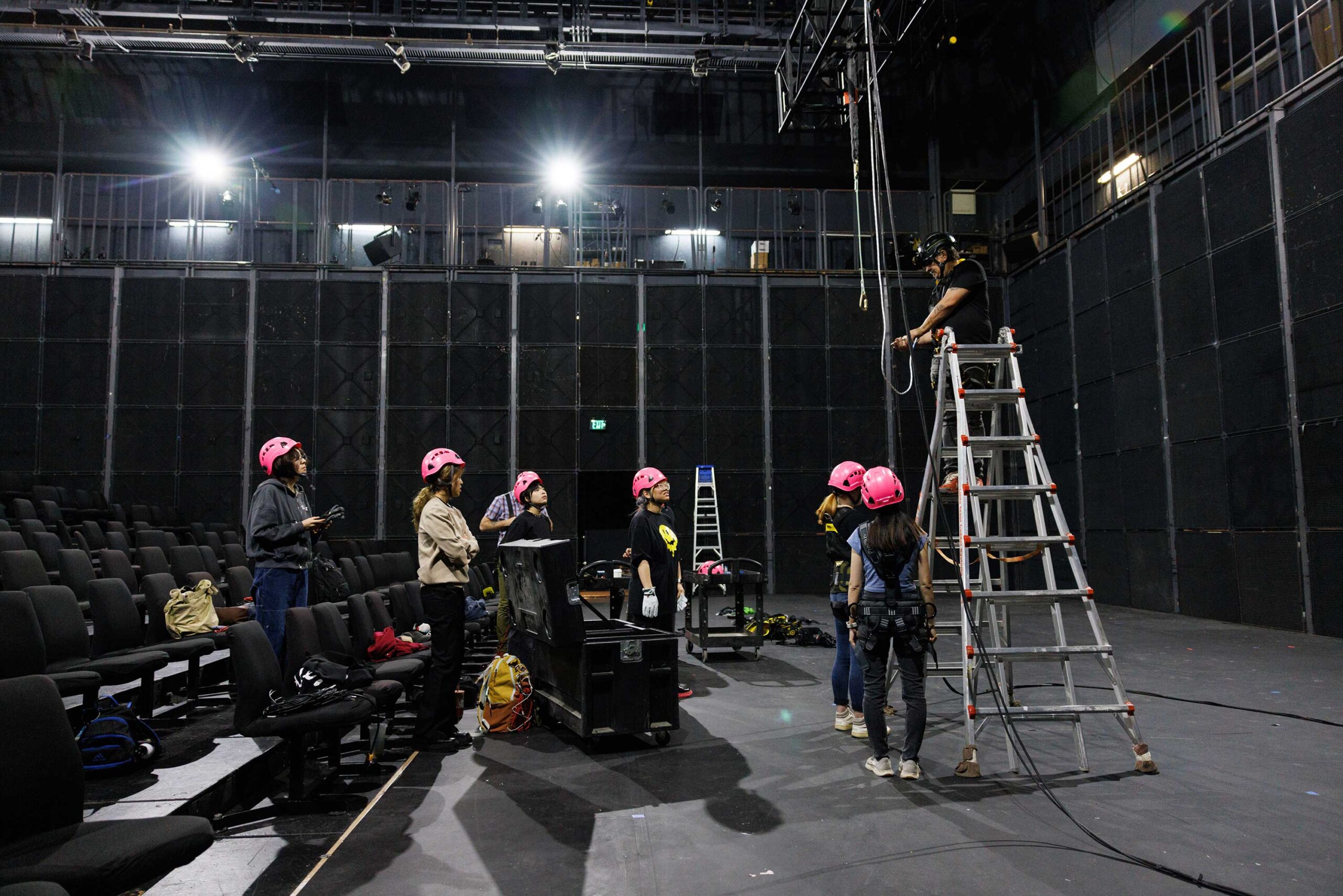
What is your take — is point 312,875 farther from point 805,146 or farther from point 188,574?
point 805,146

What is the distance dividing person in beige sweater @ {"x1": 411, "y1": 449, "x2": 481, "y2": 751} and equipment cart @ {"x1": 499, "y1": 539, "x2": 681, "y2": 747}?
455 millimetres

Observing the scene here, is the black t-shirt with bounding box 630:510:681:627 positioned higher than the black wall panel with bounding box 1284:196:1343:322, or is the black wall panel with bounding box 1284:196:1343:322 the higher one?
the black wall panel with bounding box 1284:196:1343:322

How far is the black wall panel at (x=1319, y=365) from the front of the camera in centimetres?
895

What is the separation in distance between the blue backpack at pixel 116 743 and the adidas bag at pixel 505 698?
2.08 metres

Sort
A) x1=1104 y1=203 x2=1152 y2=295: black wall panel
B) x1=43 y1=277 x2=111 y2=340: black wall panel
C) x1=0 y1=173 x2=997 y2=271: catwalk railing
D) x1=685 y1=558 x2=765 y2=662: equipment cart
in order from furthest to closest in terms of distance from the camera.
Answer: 1. x1=0 y1=173 x2=997 y2=271: catwalk railing
2. x1=43 y1=277 x2=111 y2=340: black wall panel
3. x1=1104 y1=203 x2=1152 y2=295: black wall panel
4. x1=685 y1=558 x2=765 y2=662: equipment cart

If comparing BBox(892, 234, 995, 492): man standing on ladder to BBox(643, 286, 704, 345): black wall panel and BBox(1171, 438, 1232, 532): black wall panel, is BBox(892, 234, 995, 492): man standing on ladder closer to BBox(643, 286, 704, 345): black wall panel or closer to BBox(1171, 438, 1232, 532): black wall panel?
BBox(1171, 438, 1232, 532): black wall panel

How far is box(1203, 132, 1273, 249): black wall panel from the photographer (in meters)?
9.96

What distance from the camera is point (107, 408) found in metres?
14.5

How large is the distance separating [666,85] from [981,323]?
15.2 m

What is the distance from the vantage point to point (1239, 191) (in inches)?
407

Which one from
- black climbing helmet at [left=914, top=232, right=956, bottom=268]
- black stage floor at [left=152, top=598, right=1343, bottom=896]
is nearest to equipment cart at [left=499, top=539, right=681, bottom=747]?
black stage floor at [left=152, top=598, right=1343, bottom=896]

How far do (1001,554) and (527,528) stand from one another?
12.4ft

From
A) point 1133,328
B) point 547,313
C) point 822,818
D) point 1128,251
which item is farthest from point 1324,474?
point 547,313

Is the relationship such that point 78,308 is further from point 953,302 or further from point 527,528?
point 953,302
